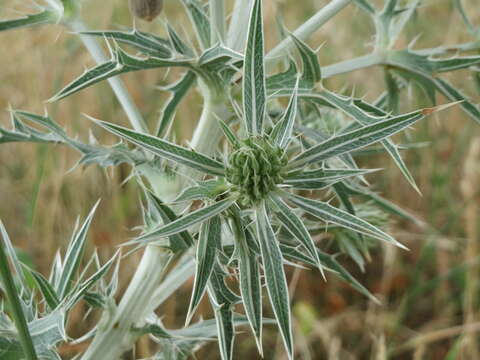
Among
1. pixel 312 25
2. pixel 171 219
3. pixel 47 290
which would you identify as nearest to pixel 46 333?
pixel 47 290

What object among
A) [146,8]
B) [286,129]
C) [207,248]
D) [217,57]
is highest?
[146,8]

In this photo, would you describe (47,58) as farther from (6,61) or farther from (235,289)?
(235,289)

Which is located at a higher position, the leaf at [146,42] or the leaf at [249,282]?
the leaf at [146,42]

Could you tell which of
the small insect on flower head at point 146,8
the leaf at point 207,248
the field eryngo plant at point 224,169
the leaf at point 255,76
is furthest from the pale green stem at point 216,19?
the leaf at point 207,248

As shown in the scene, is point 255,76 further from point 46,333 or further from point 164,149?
point 46,333

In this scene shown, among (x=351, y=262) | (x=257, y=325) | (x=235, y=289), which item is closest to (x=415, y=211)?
(x=351, y=262)

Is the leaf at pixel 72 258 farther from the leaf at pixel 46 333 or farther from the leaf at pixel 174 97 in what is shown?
the leaf at pixel 174 97
